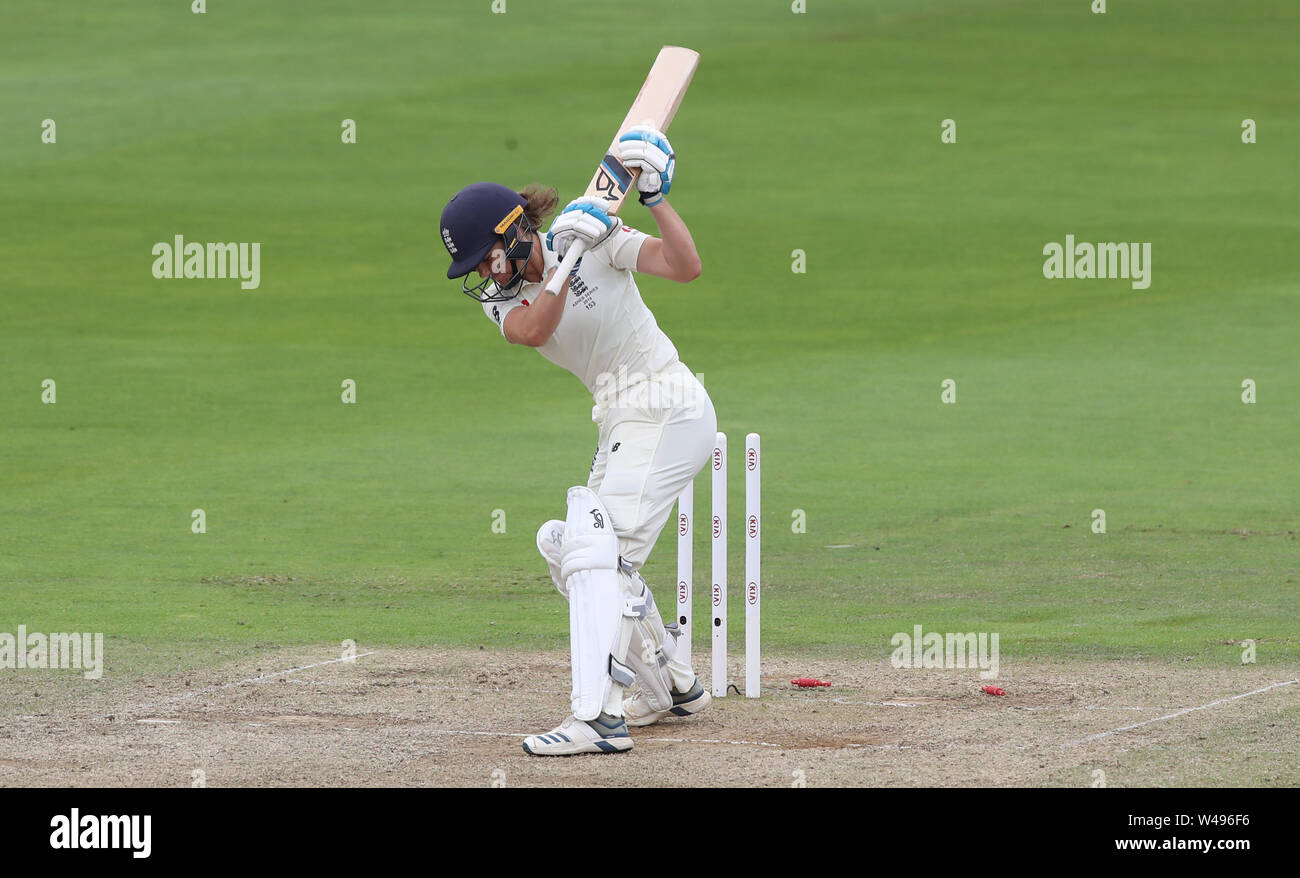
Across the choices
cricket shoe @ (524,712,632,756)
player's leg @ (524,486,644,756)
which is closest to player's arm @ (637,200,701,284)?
player's leg @ (524,486,644,756)

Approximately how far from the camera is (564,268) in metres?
6.53

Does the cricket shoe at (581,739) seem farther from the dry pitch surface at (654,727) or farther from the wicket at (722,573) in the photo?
the wicket at (722,573)

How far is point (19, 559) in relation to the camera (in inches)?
442

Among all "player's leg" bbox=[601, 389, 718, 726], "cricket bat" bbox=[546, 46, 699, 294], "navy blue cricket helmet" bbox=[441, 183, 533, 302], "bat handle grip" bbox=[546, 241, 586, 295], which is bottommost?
"player's leg" bbox=[601, 389, 718, 726]

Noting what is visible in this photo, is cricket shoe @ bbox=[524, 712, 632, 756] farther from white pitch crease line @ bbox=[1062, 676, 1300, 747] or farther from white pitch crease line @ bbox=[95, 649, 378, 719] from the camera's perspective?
white pitch crease line @ bbox=[95, 649, 378, 719]

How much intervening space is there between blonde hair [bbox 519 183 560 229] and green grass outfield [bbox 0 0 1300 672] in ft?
9.42

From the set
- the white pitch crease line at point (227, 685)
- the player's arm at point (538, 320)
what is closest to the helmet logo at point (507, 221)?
the player's arm at point (538, 320)

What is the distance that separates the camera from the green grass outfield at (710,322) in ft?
34.9

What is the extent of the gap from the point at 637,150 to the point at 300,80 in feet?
89.5

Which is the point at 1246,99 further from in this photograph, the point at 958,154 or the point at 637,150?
the point at 637,150

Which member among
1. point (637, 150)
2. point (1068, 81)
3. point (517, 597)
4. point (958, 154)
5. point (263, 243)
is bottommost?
point (517, 597)

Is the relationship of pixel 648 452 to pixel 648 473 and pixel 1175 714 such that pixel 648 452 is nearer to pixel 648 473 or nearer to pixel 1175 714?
pixel 648 473

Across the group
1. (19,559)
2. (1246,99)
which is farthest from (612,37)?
(19,559)

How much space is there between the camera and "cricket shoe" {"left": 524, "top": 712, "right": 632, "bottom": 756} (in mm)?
6551
